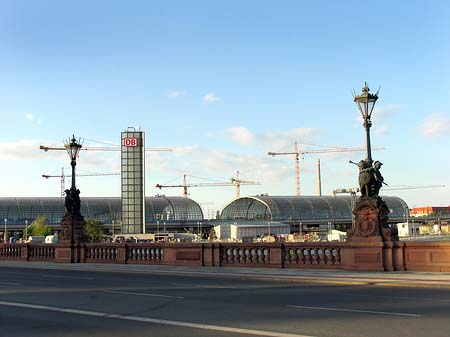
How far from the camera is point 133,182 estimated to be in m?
134

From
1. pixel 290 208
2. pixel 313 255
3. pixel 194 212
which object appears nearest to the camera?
pixel 313 255

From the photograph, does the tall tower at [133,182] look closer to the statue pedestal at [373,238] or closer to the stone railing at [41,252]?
the stone railing at [41,252]

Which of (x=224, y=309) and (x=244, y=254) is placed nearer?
(x=224, y=309)

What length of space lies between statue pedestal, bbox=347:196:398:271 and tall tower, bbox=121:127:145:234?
110m

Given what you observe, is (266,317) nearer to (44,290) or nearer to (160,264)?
(44,290)

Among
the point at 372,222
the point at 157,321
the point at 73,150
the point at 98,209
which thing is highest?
the point at 98,209

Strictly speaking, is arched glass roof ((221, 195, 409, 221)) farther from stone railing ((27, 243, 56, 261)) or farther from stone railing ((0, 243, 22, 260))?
stone railing ((27, 243, 56, 261))

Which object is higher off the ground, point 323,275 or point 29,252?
point 29,252

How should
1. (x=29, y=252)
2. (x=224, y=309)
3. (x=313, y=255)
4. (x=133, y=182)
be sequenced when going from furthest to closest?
(x=133, y=182), (x=29, y=252), (x=313, y=255), (x=224, y=309)

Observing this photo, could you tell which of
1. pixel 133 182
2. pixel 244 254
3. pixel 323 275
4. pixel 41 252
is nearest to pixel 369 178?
pixel 323 275

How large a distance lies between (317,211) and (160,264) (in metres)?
156

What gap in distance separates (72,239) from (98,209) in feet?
469

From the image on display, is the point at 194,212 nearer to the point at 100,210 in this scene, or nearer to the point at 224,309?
the point at 100,210

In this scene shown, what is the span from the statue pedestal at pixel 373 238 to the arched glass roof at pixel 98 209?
154 metres
